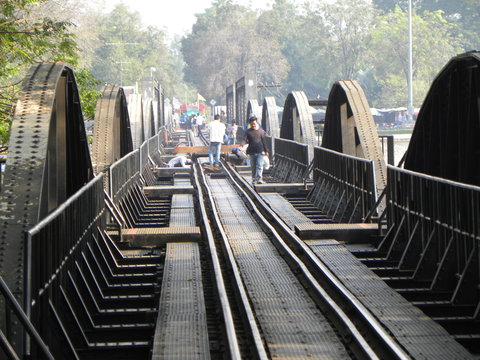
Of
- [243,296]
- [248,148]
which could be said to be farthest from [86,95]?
[243,296]

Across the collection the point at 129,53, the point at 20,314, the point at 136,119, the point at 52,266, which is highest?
the point at 129,53

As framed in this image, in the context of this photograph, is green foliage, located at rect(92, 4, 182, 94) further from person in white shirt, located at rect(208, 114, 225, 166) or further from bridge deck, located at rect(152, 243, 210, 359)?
bridge deck, located at rect(152, 243, 210, 359)

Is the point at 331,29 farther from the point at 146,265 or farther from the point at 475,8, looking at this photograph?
the point at 146,265

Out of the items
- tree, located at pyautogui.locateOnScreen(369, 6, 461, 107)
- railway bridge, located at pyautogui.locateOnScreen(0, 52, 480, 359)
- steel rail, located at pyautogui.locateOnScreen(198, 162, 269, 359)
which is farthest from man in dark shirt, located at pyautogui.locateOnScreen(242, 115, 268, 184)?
tree, located at pyautogui.locateOnScreen(369, 6, 461, 107)

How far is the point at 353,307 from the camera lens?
8.80 m

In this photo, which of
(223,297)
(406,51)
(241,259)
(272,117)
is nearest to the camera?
(223,297)

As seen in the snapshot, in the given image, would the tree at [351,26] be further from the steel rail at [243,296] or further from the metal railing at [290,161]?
the steel rail at [243,296]

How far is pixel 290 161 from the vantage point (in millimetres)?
25891

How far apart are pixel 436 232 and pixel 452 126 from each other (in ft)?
6.41

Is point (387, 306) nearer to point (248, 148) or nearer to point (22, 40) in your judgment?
point (22, 40)

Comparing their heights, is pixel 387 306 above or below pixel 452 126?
below

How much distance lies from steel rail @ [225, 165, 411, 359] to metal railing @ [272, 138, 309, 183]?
24.3 ft

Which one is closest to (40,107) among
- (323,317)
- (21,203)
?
(21,203)

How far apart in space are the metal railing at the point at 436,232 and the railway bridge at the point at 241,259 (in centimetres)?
2
